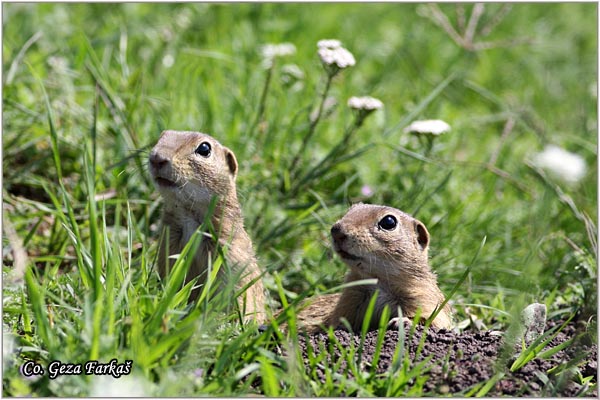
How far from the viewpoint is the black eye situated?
4574mm

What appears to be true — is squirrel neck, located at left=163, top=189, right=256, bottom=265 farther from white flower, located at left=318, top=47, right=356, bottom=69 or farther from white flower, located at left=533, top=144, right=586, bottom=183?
white flower, located at left=533, top=144, right=586, bottom=183

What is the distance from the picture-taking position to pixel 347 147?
6.04m

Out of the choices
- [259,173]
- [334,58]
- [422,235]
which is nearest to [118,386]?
[422,235]

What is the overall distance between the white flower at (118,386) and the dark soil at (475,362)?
2.69ft

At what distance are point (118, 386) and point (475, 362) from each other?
1.68m

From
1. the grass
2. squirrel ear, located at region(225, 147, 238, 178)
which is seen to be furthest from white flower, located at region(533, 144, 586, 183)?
squirrel ear, located at region(225, 147, 238, 178)

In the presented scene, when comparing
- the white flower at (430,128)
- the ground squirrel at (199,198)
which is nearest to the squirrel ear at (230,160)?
the ground squirrel at (199,198)

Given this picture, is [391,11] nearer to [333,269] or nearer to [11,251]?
[333,269]

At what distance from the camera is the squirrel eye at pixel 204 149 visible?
470cm

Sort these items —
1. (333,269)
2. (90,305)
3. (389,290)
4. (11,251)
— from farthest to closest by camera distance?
(333,269) < (11,251) < (389,290) < (90,305)

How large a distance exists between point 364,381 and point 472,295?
1.87 metres

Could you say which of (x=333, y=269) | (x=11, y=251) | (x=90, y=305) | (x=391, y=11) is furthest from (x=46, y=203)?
(x=391, y=11)

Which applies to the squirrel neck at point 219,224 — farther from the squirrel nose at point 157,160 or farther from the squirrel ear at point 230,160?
the squirrel nose at point 157,160

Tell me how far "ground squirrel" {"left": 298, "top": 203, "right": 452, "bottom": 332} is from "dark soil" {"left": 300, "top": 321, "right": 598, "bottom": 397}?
36cm
